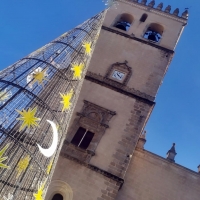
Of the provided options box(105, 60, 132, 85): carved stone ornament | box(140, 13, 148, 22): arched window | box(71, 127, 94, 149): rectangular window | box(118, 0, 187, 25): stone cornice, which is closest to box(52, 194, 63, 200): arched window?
box(71, 127, 94, 149): rectangular window

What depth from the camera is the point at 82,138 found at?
38.0 ft

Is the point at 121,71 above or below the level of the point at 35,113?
above

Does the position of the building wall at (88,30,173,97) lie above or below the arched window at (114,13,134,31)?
below

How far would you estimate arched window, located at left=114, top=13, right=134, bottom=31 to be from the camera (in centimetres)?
1594

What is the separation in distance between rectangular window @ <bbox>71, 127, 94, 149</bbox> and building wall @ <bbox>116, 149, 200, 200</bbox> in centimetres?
193

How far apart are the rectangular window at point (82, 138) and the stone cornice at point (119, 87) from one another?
7.73 feet

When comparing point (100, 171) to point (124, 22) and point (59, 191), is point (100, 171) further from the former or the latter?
point (124, 22)

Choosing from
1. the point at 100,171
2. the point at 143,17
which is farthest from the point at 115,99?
the point at 143,17

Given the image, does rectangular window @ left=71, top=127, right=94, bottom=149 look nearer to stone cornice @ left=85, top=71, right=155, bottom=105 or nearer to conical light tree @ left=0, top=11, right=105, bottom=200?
stone cornice @ left=85, top=71, right=155, bottom=105

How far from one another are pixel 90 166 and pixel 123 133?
192cm

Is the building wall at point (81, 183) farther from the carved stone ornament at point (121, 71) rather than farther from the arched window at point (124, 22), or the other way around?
the arched window at point (124, 22)

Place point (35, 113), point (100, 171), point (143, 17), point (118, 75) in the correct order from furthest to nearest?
point (143, 17) → point (118, 75) → point (100, 171) → point (35, 113)

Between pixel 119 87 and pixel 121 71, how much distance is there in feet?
3.18

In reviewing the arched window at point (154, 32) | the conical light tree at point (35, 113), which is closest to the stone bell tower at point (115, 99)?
the arched window at point (154, 32)
